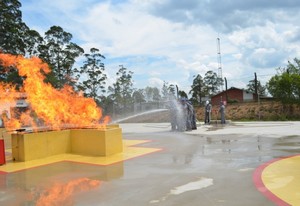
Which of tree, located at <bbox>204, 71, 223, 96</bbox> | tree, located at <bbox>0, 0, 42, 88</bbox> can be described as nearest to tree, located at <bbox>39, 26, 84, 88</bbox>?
tree, located at <bbox>0, 0, 42, 88</bbox>

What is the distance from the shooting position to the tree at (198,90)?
39.7m

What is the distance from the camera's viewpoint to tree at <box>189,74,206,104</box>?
39.7 m

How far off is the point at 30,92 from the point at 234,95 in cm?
3422

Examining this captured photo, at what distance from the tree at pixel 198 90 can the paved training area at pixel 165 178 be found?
28070 millimetres

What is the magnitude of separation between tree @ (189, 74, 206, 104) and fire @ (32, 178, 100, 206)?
31830 millimetres

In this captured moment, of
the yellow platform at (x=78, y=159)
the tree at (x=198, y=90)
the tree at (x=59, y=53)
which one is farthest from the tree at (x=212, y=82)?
the yellow platform at (x=78, y=159)

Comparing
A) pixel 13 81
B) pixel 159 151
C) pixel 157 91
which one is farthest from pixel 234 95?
pixel 159 151

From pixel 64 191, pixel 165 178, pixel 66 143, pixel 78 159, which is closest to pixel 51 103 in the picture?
pixel 66 143

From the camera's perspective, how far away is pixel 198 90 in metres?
40.8

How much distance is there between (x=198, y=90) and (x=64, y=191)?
115 ft

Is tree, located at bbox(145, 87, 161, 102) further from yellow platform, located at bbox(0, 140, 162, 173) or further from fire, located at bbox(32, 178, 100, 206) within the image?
fire, located at bbox(32, 178, 100, 206)

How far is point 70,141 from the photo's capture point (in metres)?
12.1

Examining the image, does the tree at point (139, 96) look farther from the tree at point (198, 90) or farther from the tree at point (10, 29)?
the tree at point (10, 29)

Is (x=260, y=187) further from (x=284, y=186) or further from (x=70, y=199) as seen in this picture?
(x=70, y=199)
